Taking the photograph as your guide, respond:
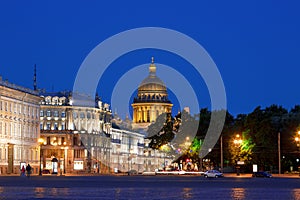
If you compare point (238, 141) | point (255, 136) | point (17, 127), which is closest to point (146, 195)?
point (238, 141)

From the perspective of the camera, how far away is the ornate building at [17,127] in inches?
4631

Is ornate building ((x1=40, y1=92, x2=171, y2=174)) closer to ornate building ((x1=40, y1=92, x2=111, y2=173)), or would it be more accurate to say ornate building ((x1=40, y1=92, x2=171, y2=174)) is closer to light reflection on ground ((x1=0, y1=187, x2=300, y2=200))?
ornate building ((x1=40, y1=92, x2=111, y2=173))

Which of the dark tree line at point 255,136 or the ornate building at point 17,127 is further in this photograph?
the ornate building at point 17,127

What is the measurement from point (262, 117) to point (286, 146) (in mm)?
9311

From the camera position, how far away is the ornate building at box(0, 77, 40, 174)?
386 ft

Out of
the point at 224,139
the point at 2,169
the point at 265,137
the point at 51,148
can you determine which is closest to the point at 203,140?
the point at 224,139

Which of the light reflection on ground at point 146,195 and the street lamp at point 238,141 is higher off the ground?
the street lamp at point 238,141

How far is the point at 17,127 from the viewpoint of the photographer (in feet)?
407

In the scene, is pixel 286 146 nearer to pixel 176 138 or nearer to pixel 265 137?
pixel 265 137

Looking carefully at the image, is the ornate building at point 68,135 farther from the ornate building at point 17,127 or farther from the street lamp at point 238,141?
the street lamp at point 238,141

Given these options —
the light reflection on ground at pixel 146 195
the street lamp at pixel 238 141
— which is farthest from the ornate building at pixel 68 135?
the light reflection on ground at pixel 146 195

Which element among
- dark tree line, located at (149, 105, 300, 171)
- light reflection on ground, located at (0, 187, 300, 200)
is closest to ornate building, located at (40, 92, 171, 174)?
dark tree line, located at (149, 105, 300, 171)

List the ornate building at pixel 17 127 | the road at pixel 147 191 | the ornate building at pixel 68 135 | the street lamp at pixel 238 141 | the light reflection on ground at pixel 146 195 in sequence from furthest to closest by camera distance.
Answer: the ornate building at pixel 68 135 → the ornate building at pixel 17 127 → the street lamp at pixel 238 141 → the road at pixel 147 191 → the light reflection on ground at pixel 146 195

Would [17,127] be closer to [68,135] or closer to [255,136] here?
[255,136]
